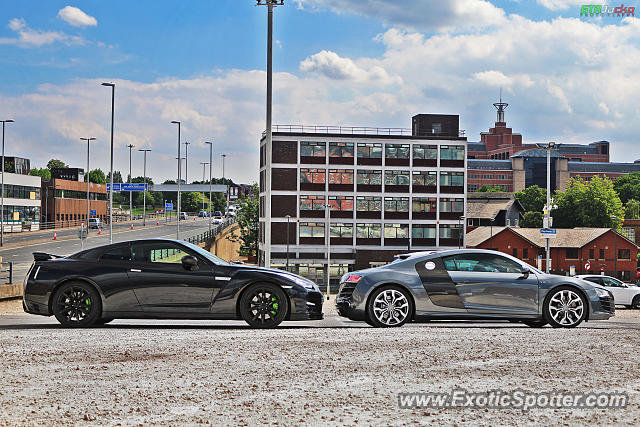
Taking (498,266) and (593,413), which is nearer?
(593,413)

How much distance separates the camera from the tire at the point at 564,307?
42.3 ft

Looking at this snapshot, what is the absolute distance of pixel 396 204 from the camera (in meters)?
86.3

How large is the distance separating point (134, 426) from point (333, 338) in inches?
193

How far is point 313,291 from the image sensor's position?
41.7ft

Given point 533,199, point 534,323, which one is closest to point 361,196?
point 533,199

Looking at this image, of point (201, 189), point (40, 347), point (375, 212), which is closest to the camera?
point (40, 347)

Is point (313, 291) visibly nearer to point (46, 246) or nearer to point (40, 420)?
point (40, 420)

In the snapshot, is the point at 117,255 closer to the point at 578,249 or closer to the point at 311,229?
the point at 311,229

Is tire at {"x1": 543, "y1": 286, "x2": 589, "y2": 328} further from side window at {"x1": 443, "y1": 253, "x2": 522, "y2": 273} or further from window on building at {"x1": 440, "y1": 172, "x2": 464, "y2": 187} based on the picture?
window on building at {"x1": 440, "y1": 172, "x2": 464, "y2": 187}

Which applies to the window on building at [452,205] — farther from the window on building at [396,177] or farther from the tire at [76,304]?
the tire at [76,304]

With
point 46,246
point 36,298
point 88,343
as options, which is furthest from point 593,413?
point 46,246

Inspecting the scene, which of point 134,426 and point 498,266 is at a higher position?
point 498,266

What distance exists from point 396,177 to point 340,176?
21.7 ft

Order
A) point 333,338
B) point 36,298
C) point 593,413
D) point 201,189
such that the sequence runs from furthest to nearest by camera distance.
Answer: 1. point 201,189
2. point 36,298
3. point 333,338
4. point 593,413
